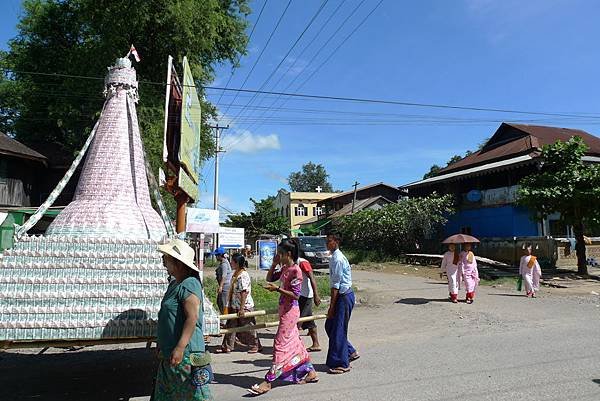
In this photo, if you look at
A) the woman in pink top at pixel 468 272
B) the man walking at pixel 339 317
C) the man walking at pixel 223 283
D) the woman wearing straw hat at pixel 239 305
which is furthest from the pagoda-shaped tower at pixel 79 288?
the woman in pink top at pixel 468 272

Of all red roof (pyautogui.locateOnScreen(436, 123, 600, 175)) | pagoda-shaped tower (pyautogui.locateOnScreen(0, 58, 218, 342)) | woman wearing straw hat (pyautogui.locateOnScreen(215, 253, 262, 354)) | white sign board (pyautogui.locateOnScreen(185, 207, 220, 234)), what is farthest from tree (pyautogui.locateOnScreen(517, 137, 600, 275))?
pagoda-shaped tower (pyautogui.locateOnScreen(0, 58, 218, 342))

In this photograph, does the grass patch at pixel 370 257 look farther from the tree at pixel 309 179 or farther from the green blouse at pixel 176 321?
the tree at pixel 309 179

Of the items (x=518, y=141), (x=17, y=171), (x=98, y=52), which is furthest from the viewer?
(x=518, y=141)

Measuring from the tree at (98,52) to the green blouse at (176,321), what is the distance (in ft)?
49.2

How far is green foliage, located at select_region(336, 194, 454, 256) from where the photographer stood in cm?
2609

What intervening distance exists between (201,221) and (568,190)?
12775mm

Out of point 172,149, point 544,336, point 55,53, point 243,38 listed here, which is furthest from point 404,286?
point 55,53

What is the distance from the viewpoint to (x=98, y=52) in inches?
723

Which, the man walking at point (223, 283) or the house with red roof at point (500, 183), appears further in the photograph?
the house with red roof at point (500, 183)

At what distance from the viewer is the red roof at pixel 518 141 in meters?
26.0

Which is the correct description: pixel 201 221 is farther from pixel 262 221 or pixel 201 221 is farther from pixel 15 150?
pixel 262 221

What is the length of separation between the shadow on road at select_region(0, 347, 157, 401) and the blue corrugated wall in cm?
2001

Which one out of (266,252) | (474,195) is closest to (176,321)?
(266,252)

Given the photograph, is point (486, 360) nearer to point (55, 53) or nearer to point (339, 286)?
point (339, 286)
